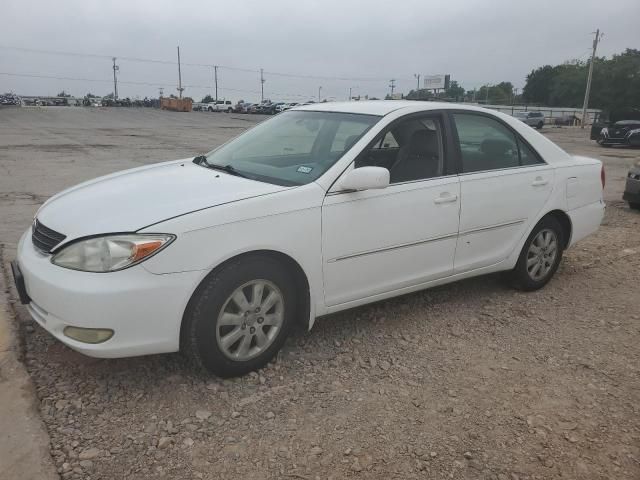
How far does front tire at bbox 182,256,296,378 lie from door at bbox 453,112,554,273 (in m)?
1.55

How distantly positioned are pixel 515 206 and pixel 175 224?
274cm

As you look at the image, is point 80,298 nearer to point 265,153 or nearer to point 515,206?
point 265,153

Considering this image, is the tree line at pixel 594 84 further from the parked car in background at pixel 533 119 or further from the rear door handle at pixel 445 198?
the rear door handle at pixel 445 198

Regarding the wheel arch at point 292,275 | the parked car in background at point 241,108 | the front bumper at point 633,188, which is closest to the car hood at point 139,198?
the wheel arch at point 292,275

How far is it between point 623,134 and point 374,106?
24.6 meters

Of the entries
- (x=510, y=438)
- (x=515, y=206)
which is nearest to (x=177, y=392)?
(x=510, y=438)

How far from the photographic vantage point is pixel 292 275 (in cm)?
326

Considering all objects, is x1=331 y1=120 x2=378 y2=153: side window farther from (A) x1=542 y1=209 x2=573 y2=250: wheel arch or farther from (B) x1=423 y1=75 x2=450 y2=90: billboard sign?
(B) x1=423 y1=75 x2=450 y2=90: billboard sign

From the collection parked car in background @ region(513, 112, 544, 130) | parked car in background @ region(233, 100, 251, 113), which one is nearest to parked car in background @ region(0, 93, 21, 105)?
parked car in background @ region(233, 100, 251, 113)

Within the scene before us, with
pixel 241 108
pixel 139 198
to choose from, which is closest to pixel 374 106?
pixel 139 198

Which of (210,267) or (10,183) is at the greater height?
(210,267)

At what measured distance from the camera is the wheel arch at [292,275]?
2885 millimetres

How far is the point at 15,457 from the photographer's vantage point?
8.07ft

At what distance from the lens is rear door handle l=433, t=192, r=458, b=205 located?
381cm
